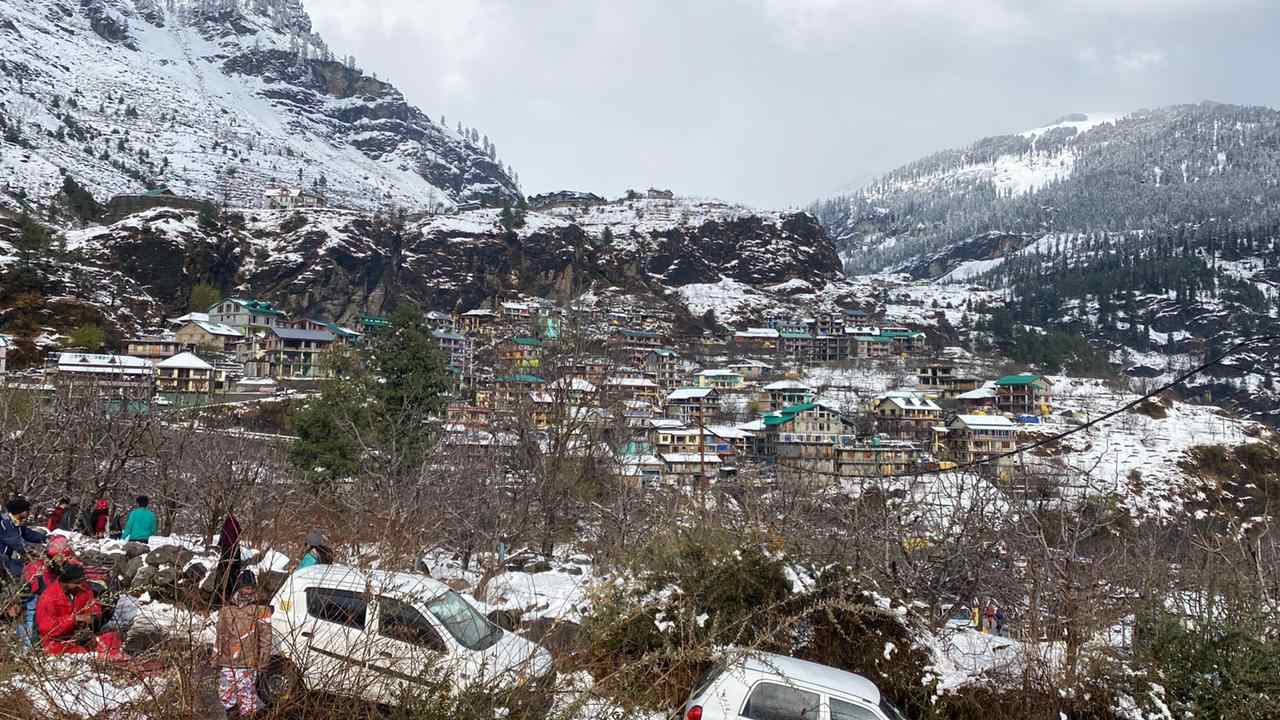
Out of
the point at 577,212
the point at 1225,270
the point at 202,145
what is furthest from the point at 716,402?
the point at 1225,270

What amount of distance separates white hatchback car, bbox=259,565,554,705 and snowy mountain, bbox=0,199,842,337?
6089 cm

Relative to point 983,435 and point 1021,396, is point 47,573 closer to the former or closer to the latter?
point 983,435

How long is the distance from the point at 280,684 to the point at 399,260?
114579 mm

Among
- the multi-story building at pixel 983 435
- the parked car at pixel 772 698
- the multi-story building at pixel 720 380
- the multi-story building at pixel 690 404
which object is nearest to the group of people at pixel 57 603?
the parked car at pixel 772 698

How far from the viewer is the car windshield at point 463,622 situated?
233 inches

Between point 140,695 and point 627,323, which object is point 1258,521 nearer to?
point 140,695

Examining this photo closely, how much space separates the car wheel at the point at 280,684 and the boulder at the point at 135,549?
296 inches

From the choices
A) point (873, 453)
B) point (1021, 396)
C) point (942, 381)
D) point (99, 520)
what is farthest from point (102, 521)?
point (942, 381)

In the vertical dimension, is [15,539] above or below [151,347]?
below

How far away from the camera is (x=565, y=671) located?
4.33m

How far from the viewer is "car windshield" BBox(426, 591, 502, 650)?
5.93 meters

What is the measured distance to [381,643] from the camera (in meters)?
4.45

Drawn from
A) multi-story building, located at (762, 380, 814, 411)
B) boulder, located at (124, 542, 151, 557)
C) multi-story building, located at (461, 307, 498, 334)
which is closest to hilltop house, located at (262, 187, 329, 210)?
multi-story building, located at (461, 307, 498, 334)

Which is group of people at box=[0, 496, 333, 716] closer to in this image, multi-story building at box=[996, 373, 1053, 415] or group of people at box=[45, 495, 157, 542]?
group of people at box=[45, 495, 157, 542]
